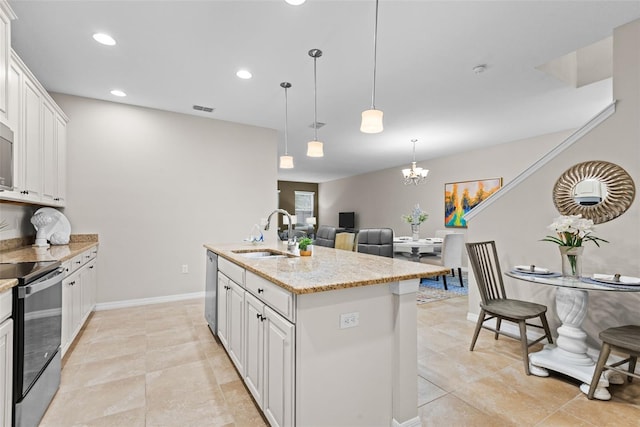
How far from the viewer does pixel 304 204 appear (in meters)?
12.3

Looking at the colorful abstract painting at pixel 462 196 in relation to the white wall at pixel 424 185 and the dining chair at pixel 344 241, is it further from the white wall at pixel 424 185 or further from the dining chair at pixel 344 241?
the dining chair at pixel 344 241

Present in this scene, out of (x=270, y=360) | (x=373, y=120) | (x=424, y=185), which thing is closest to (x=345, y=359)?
(x=270, y=360)

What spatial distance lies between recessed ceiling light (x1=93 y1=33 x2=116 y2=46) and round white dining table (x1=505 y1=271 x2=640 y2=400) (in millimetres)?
3930

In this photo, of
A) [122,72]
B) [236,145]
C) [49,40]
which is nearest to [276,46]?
[122,72]

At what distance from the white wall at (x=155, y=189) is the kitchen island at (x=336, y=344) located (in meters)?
2.96

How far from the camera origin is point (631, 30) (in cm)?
235

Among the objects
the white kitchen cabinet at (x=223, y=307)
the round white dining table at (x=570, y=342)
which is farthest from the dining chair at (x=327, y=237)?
the round white dining table at (x=570, y=342)

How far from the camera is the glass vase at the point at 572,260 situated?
2.26 metres

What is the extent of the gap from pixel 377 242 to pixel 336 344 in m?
2.79

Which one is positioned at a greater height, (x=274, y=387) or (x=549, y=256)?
(x=549, y=256)

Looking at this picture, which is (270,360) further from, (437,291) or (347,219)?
(347,219)

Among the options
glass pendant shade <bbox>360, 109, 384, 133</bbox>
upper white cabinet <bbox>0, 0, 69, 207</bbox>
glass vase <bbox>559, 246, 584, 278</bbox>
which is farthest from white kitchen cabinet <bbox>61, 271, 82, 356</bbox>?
glass vase <bbox>559, 246, 584, 278</bbox>

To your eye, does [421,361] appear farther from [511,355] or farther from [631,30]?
[631,30]

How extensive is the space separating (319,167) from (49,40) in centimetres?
666
